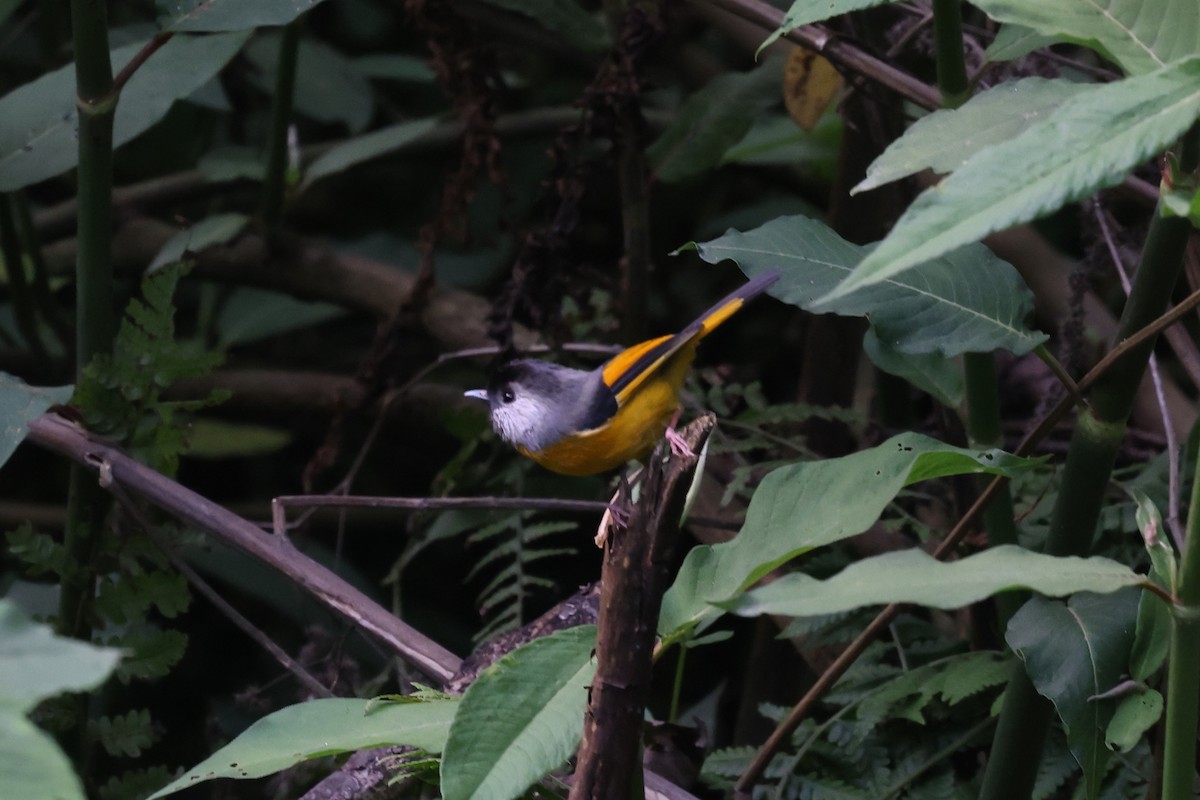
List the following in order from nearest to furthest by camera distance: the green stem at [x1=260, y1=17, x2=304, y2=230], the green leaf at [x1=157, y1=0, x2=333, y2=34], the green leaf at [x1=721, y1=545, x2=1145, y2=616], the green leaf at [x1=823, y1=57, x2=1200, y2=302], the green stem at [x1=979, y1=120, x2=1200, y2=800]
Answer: the green leaf at [x1=823, y1=57, x2=1200, y2=302], the green leaf at [x1=721, y1=545, x2=1145, y2=616], the green stem at [x1=979, y1=120, x2=1200, y2=800], the green leaf at [x1=157, y1=0, x2=333, y2=34], the green stem at [x1=260, y1=17, x2=304, y2=230]

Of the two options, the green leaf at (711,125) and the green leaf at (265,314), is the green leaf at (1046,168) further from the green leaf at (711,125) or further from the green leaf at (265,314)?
the green leaf at (265,314)

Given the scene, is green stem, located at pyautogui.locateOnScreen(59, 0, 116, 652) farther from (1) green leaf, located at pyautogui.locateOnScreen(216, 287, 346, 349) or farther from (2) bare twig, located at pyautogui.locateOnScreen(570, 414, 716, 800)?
(1) green leaf, located at pyautogui.locateOnScreen(216, 287, 346, 349)

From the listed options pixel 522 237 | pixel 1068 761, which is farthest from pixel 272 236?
pixel 1068 761

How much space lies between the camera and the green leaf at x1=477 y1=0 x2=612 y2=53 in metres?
2.46

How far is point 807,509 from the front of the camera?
108 centimetres

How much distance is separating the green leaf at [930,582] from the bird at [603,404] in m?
1.03

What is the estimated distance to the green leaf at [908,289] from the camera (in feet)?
4.20

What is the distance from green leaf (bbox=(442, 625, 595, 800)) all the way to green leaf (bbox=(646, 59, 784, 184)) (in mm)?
1574

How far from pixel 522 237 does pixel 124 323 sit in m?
0.89

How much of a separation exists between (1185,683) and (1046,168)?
488 mm

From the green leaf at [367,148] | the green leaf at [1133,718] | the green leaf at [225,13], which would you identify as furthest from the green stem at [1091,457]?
the green leaf at [367,148]

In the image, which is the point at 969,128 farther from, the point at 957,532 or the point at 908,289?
the point at 957,532

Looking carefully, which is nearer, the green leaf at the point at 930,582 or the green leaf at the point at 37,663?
the green leaf at the point at 37,663

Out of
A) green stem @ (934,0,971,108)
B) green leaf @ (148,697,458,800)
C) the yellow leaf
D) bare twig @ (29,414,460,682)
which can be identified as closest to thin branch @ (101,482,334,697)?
bare twig @ (29,414,460,682)
